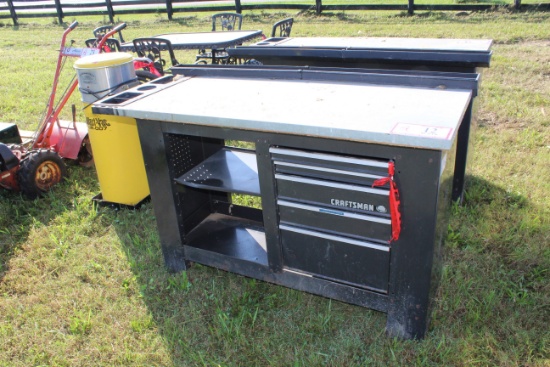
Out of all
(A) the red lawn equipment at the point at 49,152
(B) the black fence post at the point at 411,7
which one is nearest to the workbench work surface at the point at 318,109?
(A) the red lawn equipment at the point at 49,152

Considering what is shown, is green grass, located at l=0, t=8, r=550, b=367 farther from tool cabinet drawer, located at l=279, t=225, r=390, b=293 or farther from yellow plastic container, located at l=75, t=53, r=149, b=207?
tool cabinet drawer, located at l=279, t=225, r=390, b=293

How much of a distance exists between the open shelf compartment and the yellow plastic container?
0.80 metres

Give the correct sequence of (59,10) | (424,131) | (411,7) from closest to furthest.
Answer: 1. (424,131)
2. (411,7)
3. (59,10)

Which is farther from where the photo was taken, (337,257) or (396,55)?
(396,55)

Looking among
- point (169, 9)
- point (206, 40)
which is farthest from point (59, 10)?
point (206, 40)

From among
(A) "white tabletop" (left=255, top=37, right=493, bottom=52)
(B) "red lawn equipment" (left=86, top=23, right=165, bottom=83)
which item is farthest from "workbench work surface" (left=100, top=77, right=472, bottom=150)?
(B) "red lawn equipment" (left=86, top=23, right=165, bottom=83)

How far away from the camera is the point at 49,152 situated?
441cm

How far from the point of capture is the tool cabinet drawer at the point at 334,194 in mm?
2429

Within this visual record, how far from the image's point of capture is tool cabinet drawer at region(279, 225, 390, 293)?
102 inches

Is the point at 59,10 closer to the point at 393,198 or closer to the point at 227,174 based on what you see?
the point at 227,174

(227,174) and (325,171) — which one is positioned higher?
(325,171)

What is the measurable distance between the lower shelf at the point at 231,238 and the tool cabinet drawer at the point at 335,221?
46cm

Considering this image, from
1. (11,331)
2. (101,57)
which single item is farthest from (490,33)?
(11,331)

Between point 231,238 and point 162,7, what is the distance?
1414 centimetres
